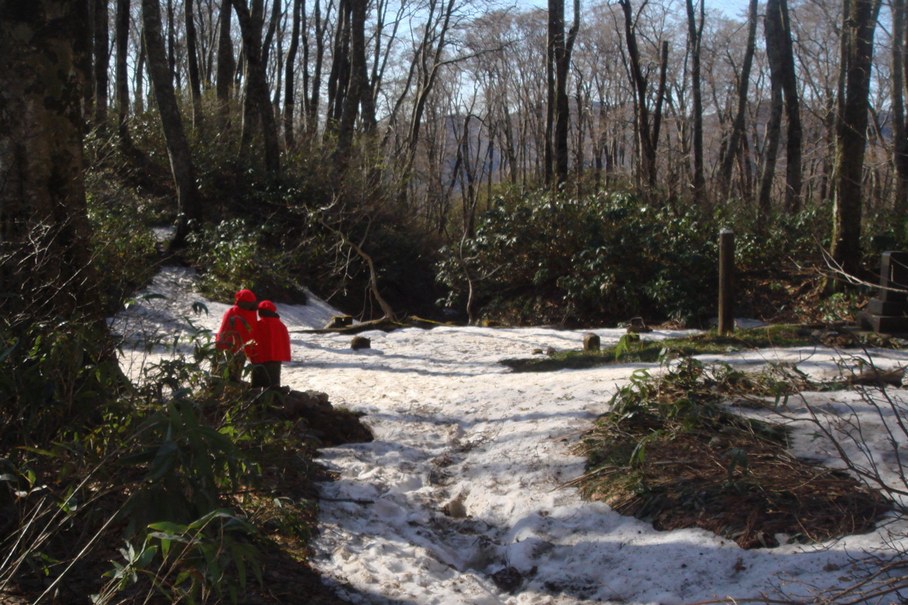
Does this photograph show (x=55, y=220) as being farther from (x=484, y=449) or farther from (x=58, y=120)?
(x=484, y=449)

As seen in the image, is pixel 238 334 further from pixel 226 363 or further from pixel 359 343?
pixel 359 343

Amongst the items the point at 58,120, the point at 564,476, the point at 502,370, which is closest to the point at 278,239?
the point at 502,370

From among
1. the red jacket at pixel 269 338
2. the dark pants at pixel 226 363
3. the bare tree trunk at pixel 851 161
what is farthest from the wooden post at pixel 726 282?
the dark pants at pixel 226 363

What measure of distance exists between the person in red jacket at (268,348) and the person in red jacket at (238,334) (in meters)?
0.09

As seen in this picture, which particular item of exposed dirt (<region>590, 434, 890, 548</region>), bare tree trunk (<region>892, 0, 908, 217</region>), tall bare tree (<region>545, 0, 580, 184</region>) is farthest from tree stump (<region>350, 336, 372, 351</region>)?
bare tree trunk (<region>892, 0, 908, 217</region>)

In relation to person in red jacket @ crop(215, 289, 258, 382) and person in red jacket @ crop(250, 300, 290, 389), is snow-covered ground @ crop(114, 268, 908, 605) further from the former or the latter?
person in red jacket @ crop(250, 300, 290, 389)

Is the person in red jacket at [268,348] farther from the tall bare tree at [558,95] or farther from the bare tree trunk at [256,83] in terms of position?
the bare tree trunk at [256,83]

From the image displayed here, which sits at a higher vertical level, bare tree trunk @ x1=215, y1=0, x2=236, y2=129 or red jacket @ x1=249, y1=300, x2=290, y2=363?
bare tree trunk @ x1=215, y1=0, x2=236, y2=129

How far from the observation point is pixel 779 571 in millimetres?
3957

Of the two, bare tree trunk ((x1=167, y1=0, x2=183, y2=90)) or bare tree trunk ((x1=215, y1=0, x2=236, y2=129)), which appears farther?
bare tree trunk ((x1=167, y1=0, x2=183, y2=90))

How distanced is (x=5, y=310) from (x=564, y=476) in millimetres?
3707

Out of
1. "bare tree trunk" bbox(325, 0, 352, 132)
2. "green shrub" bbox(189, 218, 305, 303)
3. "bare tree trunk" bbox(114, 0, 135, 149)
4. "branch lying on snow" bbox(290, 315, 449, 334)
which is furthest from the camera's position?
"bare tree trunk" bbox(325, 0, 352, 132)

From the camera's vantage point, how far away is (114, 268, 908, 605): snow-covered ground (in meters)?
4.16

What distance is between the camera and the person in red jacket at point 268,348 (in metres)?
7.02
